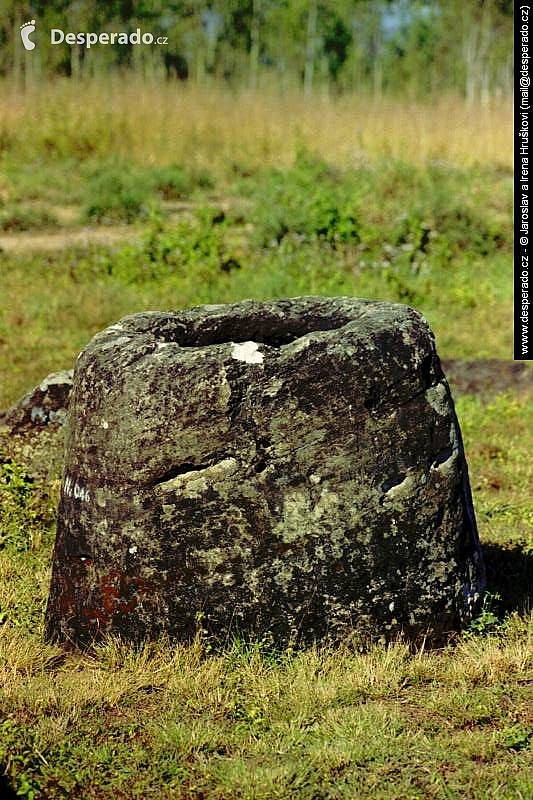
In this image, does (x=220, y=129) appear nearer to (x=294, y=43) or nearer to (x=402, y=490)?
(x=402, y=490)

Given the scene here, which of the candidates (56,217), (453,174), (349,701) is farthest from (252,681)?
(453,174)

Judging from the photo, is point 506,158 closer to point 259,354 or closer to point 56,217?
point 56,217

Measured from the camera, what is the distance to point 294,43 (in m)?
50.3

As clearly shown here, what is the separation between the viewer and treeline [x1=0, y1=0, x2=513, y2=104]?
37250 millimetres

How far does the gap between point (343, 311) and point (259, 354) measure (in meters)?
0.75

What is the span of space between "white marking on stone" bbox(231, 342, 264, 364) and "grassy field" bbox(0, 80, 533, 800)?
110 centimetres

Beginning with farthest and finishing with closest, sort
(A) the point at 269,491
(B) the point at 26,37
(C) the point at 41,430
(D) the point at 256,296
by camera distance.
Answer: (B) the point at 26,37 → (D) the point at 256,296 → (C) the point at 41,430 → (A) the point at 269,491

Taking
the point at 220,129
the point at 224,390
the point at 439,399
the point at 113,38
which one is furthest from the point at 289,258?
the point at 113,38

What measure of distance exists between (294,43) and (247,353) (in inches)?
1939

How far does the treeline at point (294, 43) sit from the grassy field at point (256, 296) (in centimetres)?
1890

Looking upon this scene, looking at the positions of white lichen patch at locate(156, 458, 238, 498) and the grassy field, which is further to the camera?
white lichen patch at locate(156, 458, 238, 498)

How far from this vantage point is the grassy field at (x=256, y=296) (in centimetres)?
352

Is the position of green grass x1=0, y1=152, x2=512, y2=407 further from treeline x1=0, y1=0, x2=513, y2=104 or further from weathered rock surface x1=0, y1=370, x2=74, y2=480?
treeline x1=0, y1=0, x2=513, y2=104

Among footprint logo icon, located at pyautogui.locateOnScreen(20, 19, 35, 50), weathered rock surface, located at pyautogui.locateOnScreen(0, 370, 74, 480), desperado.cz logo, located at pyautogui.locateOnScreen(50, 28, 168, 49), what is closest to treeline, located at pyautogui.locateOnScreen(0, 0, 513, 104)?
desperado.cz logo, located at pyautogui.locateOnScreen(50, 28, 168, 49)
